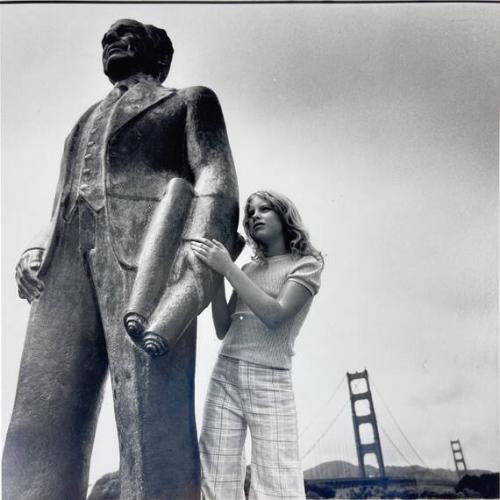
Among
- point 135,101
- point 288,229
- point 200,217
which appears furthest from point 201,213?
point 135,101

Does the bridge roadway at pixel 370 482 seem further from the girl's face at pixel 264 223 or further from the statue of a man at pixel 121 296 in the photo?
the girl's face at pixel 264 223

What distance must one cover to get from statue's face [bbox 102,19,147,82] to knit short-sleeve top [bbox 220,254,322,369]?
4.80 ft

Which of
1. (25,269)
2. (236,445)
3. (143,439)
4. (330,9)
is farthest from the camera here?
(330,9)

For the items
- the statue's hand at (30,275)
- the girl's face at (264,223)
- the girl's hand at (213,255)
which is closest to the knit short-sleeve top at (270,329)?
the girl's face at (264,223)

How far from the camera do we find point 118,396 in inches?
129

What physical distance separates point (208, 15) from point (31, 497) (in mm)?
3402

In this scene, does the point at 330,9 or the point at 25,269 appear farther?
the point at 330,9

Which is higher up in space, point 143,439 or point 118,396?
point 118,396

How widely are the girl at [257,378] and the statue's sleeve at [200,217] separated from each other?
10 cm

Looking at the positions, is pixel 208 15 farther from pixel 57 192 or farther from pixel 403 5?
pixel 57 192

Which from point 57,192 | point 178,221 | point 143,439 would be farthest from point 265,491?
point 57,192

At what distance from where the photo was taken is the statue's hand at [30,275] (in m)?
3.71

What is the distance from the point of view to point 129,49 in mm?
4105

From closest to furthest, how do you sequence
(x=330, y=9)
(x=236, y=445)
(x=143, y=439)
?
1. (x=143, y=439)
2. (x=236, y=445)
3. (x=330, y=9)
